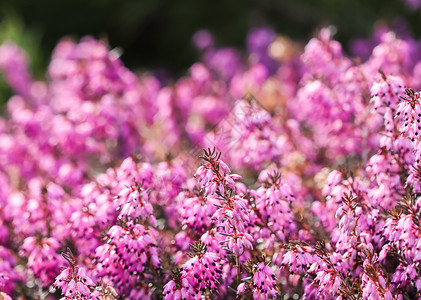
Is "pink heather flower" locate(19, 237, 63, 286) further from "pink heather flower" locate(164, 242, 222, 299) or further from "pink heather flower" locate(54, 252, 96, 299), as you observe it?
"pink heather flower" locate(164, 242, 222, 299)

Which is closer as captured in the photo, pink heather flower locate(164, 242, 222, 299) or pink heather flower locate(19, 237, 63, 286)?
pink heather flower locate(164, 242, 222, 299)

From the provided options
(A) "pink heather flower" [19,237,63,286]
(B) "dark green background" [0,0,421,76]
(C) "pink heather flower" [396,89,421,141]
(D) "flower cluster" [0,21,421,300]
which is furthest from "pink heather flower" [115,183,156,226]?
(B) "dark green background" [0,0,421,76]

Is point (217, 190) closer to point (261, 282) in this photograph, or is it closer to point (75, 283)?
point (261, 282)

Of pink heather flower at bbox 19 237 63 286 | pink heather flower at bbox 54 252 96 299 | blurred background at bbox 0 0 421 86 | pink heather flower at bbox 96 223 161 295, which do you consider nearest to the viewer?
pink heather flower at bbox 54 252 96 299

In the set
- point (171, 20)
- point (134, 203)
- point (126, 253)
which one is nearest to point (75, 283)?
point (126, 253)

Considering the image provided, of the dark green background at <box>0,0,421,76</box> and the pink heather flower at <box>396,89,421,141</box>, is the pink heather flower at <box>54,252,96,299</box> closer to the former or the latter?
the pink heather flower at <box>396,89,421,141</box>

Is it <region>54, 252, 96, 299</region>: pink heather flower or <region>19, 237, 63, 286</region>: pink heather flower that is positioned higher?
<region>19, 237, 63, 286</region>: pink heather flower

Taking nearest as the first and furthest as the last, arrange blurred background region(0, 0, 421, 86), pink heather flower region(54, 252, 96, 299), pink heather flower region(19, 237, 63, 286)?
pink heather flower region(54, 252, 96, 299), pink heather flower region(19, 237, 63, 286), blurred background region(0, 0, 421, 86)

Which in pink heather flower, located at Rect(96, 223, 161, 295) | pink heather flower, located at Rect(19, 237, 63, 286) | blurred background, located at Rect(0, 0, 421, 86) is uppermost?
blurred background, located at Rect(0, 0, 421, 86)

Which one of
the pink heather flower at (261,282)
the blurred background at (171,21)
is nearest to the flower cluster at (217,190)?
the pink heather flower at (261,282)
